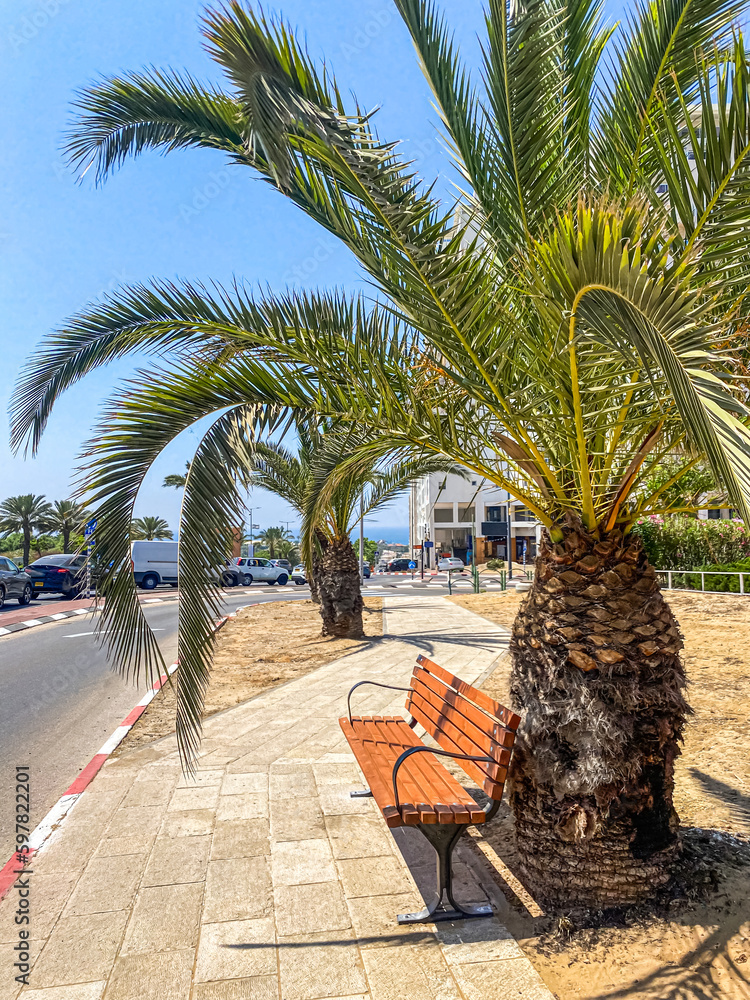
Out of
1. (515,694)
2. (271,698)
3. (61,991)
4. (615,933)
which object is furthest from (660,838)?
(271,698)

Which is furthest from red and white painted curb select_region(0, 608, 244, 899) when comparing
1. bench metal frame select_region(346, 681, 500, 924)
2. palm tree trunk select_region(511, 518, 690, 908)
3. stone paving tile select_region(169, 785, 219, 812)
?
palm tree trunk select_region(511, 518, 690, 908)

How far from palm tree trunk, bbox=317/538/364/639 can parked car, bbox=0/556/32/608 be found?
11.6 meters

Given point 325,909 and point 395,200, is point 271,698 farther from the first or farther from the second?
point 395,200

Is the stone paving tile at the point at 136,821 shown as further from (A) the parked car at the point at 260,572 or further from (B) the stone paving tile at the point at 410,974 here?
(A) the parked car at the point at 260,572

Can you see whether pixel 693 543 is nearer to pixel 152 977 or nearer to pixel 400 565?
pixel 152 977

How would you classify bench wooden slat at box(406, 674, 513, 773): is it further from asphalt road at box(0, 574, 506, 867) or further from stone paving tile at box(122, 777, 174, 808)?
asphalt road at box(0, 574, 506, 867)

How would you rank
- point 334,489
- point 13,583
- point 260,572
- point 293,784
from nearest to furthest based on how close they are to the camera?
point 293,784
point 334,489
point 13,583
point 260,572

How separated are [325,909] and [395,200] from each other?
3.38 m

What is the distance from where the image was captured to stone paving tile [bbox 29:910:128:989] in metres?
2.61

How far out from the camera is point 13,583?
1942 cm

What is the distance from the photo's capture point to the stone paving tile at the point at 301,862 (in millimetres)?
3322

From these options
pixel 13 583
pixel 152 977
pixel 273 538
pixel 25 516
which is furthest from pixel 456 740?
pixel 273 538

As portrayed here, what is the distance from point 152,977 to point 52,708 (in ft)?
17.9

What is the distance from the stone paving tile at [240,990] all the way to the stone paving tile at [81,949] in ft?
1.44
